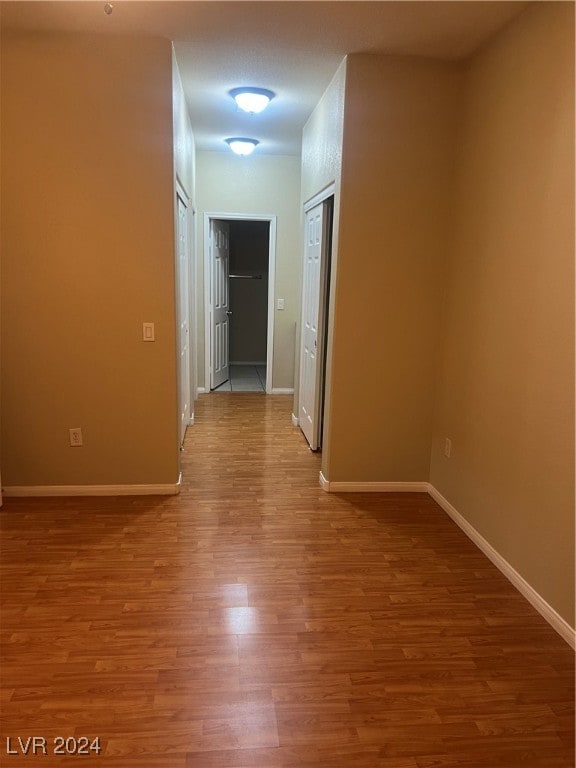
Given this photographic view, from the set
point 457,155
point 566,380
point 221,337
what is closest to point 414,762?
point 566,380

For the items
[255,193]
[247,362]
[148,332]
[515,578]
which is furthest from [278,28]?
[247,362]

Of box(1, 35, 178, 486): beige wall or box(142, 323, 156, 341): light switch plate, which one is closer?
box(1, 35, 178, 486): beige wall

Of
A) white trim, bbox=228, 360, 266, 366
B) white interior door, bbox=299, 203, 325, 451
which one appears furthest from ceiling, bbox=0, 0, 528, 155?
white trim, bbox=228, 360, 266, 366

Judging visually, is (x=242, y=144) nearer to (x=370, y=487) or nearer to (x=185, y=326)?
(x=185, y=326)

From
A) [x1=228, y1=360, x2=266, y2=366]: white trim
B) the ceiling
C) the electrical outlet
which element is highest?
the ceiling

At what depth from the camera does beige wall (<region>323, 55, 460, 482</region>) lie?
3.34 m

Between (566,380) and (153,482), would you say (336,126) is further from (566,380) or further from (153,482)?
(153,482)

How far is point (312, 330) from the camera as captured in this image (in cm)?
469

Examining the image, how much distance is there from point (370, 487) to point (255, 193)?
12.6 ft

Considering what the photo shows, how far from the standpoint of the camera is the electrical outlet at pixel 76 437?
140 inches

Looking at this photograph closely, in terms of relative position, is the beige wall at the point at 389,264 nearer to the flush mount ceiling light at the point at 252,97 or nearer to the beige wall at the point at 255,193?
the flush mount ceiling light at the point at 252,97

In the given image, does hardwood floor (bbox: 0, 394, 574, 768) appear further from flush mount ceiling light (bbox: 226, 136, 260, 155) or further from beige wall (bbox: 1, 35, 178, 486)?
flush mount ceiling light (bbox: 226, 136, 260, 155)

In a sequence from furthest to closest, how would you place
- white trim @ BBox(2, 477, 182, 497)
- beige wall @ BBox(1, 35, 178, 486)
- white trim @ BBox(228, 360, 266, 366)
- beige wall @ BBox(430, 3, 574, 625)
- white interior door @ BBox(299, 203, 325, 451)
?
white trim @ BBox(228, 360, 266, 366)
white interior door @ BBox(299, 203, 325, 451)
white trim @ BBox(2, 477, 182, 497)
beige wall @ BBox(1, 35, 178, 486)
beige wall @ BBox(430, 3, 574, 625)

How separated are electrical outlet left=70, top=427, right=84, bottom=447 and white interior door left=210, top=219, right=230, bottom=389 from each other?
301 cm
